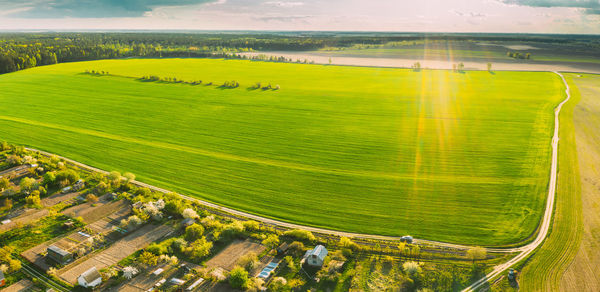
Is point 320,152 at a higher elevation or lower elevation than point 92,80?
lower

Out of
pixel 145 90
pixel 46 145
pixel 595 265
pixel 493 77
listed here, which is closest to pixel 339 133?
pixel 595 265

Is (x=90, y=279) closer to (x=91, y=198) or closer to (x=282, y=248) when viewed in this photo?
(x=91, y=198)

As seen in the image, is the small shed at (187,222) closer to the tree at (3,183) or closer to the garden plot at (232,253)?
the garden plot at (232,253)

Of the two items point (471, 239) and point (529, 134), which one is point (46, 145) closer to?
point (471, 239)

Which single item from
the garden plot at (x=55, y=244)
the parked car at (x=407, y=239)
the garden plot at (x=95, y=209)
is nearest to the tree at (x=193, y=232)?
the garden plot at (x=55, y=244)

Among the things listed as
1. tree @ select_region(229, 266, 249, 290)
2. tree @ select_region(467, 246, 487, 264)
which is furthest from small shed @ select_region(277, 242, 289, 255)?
tree @ select_region(467, 246, 487, 264)

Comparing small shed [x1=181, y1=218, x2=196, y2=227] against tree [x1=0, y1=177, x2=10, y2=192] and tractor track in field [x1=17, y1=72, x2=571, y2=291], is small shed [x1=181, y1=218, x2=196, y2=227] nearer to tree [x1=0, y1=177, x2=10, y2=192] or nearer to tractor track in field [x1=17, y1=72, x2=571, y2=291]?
tractor track in field [x1=17, y1=72, x2=571, y2=291]
